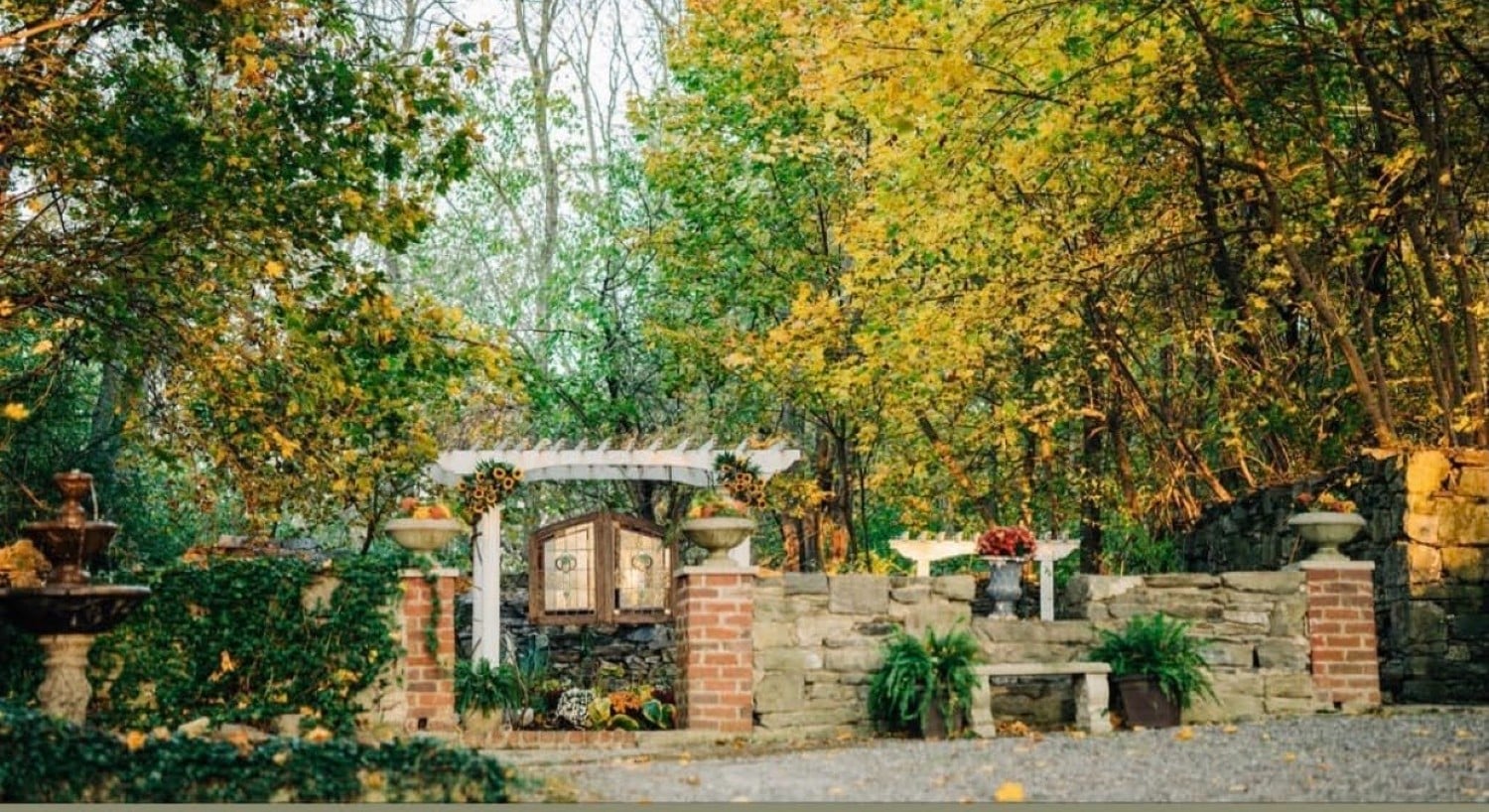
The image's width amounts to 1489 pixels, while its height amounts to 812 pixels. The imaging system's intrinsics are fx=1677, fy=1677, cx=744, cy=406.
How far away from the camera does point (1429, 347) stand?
8656mm

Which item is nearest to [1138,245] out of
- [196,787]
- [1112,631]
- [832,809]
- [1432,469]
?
[1432,469]

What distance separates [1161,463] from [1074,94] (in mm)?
3514

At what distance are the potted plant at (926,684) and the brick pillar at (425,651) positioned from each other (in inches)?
77.1

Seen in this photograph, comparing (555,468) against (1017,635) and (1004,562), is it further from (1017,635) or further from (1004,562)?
(1017,635)

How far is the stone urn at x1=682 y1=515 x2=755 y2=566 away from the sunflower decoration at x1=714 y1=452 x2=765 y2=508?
5.88ft

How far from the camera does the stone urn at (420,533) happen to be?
7.59 metres

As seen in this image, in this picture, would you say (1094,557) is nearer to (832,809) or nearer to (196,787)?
(832,809)

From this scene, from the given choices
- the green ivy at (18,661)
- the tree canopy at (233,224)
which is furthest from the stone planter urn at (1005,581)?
the green ivy at (18,661)

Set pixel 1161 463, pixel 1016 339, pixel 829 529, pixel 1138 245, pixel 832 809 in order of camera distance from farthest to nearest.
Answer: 1. pixel 829 529
2. pixel 1016 339
3. pixel 1161 463
4. pixel 1138 245
5. pixel 832 809

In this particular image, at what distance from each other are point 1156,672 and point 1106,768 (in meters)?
1.40

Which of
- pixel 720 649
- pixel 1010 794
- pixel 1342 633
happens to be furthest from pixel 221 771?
pixel 1342 633

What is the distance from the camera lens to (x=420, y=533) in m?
7.62

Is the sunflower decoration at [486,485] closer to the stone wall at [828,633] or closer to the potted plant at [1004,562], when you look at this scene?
the stone wall at [828,633]

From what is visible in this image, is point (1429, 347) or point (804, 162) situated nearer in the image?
point (1429, 347)
